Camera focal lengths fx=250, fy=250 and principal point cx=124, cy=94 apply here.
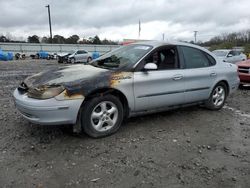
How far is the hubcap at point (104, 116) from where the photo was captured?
3980 mm

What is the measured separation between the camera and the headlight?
359cm

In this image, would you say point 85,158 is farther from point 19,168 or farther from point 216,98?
point 216,98

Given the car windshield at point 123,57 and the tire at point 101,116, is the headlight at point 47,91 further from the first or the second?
the car windshield at point 123,57

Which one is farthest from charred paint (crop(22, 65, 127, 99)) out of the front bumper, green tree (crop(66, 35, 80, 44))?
green tree (crop(66, 35, 80, 44))

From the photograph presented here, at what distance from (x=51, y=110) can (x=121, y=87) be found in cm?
118

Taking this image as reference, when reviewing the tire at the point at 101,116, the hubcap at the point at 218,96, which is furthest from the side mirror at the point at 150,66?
the hubcap at the point at 218,96

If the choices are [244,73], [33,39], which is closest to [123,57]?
[244,73]

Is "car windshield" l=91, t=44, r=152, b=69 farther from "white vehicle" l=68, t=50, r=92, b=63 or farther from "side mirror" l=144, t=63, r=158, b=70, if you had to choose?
"white vehicle" l=68, t=50, r=92, b=63

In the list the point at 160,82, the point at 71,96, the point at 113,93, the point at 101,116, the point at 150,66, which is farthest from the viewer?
the point at 160,82

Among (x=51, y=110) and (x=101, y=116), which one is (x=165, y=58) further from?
(x=51, y=110)

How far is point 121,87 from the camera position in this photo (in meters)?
4.10

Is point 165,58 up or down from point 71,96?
up

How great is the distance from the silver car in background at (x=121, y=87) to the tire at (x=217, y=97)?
0.03 meters

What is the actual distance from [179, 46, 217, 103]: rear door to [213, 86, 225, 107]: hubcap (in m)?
0.37
